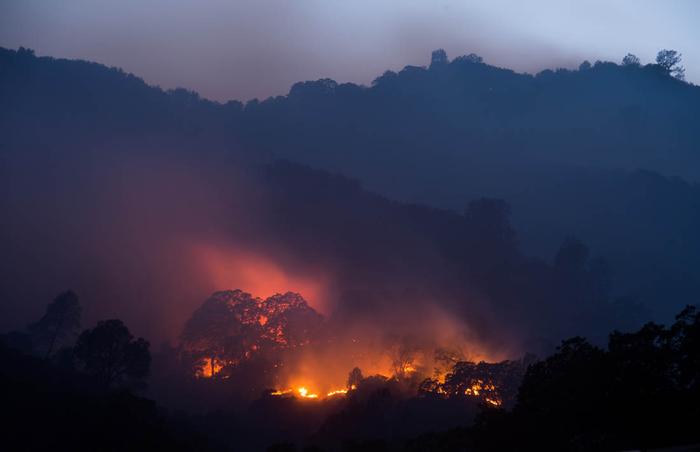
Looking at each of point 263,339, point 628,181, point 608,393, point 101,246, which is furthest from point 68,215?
point 628,181

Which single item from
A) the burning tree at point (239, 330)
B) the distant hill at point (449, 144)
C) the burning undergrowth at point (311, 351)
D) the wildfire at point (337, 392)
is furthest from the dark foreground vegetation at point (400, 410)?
the distant hill at point (449, 144)

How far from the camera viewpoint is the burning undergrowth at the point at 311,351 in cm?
6419

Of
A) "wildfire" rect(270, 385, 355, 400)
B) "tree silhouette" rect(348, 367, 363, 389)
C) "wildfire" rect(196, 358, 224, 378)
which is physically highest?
"wildfire" rect(196, 358, 224, 378)

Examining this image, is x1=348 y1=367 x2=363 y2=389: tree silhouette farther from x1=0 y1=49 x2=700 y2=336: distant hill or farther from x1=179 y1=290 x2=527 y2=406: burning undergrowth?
x1=0 y1=49 x2=700 y2=336: distant hill

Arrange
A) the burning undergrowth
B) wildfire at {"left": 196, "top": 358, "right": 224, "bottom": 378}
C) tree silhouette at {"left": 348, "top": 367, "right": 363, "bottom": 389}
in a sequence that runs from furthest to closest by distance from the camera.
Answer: wildfire at {"left": 196, "top": 358, "right": 224, "bottom": 378}
the burning undergrowth
tree silhouette at {"left": 348, "top": 367, "right": 363, "bottom": 389}

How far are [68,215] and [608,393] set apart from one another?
109149 mm

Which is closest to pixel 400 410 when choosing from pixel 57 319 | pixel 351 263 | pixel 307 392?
pixel 307 392

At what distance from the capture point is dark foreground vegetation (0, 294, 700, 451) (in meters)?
20.0

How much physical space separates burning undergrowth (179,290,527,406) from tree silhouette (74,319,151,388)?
12.9 meters

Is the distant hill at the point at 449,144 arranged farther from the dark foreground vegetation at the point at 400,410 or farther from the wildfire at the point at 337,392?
the dark foreground vegetation at the point at 400,410

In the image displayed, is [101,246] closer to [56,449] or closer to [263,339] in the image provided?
[263,339]

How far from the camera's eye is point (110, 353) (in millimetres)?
52688

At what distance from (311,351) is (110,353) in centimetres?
2675

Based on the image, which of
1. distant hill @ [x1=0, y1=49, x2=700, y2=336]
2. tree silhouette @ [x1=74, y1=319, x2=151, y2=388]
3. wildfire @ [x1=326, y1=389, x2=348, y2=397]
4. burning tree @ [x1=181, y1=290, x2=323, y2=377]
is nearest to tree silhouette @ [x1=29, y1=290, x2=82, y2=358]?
tree silhouette @ [x1=74, y1=319, x2=151, y2=388]
